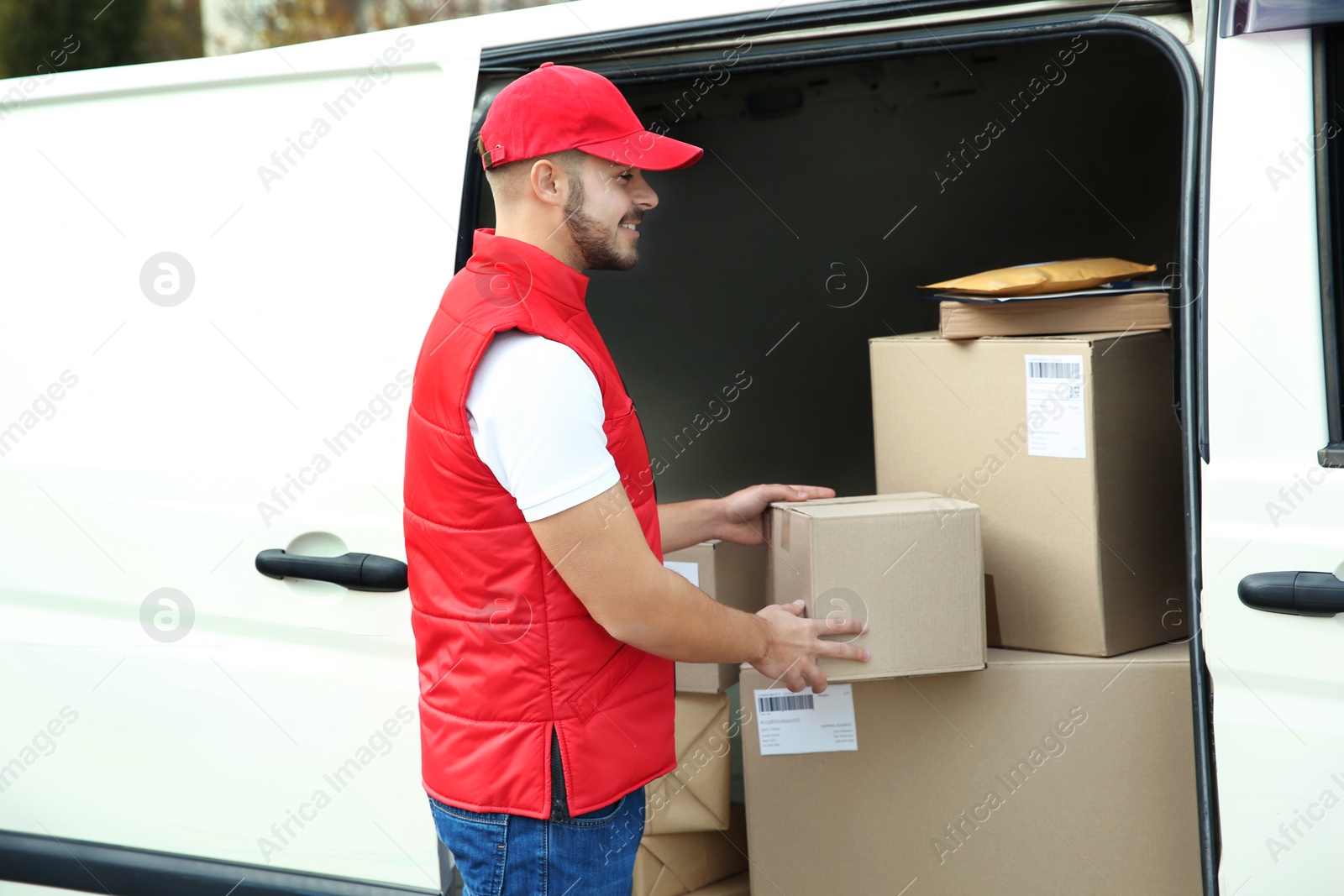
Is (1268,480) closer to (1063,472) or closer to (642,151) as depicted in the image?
(1063,472)

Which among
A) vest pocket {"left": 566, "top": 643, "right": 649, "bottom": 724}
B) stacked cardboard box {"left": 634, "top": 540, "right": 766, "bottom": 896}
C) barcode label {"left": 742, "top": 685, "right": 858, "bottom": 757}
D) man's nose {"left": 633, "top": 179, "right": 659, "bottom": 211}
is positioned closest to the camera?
vest pocket {"left": 566, "top": 643, "right": 649, "bottom": 724}

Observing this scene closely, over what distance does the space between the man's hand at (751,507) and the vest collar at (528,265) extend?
543 millimetres

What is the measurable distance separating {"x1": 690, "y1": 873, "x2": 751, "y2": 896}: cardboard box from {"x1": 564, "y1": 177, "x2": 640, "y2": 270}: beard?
119 centimetres

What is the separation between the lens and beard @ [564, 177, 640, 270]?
58.1 inches

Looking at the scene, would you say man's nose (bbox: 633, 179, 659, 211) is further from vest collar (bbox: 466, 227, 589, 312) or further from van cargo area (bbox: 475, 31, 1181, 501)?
van cargo area (bbox: 475, 31, 1181, 501)

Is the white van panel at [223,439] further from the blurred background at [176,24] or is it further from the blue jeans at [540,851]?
the blurred background at [176,24]

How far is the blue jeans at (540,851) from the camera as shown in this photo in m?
1.42

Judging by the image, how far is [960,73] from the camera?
266cm

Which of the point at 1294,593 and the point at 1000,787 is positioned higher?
the point at 1294,593

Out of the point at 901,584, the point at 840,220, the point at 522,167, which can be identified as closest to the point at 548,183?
the point at 522,167

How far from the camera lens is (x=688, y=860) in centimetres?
208

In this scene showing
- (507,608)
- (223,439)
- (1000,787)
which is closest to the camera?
(507,608)

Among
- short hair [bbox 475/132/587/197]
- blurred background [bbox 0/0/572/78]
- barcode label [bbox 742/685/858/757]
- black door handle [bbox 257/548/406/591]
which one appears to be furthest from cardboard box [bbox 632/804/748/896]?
blurred background [bbox 0/0/572/78]

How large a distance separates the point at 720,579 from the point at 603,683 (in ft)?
1.87
